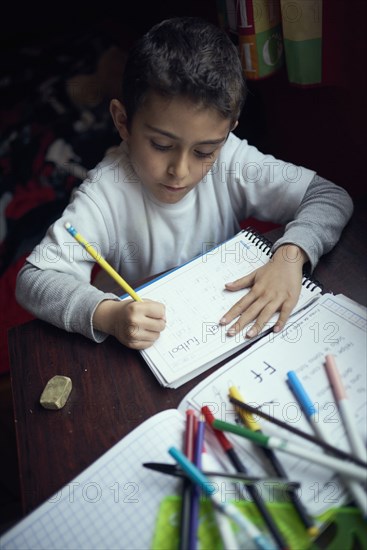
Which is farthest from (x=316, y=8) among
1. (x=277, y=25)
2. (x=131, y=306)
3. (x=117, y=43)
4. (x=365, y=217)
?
(x=117, y=43)

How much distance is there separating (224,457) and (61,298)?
362 millimetres

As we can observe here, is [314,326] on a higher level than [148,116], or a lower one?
lower

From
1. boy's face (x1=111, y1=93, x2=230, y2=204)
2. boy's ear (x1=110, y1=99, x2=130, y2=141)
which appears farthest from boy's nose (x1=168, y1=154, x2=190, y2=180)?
boy's ear (x1=110, y1=99, x2=130, y2=141)

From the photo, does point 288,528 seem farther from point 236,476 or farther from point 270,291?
point 270,291

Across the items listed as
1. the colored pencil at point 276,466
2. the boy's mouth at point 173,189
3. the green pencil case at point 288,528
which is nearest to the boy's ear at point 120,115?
the boy's mouth at point 173,189

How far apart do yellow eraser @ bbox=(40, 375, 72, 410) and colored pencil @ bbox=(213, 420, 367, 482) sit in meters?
0.23

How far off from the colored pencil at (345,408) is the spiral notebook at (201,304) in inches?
4.5

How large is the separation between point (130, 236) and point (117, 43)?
1.62 metres

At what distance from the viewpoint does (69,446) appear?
24.0 inches

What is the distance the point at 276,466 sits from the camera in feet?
1.73

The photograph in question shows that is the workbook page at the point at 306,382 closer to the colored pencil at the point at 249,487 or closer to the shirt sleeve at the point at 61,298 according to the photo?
the colored pencil at the point at 249,487

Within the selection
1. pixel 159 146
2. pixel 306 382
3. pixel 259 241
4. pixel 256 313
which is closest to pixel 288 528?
pixel 306 382

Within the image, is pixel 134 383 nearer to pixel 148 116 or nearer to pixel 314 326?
pixel 314 326

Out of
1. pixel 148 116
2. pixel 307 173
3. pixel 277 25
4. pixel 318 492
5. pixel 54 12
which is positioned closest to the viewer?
pixel 318 492
